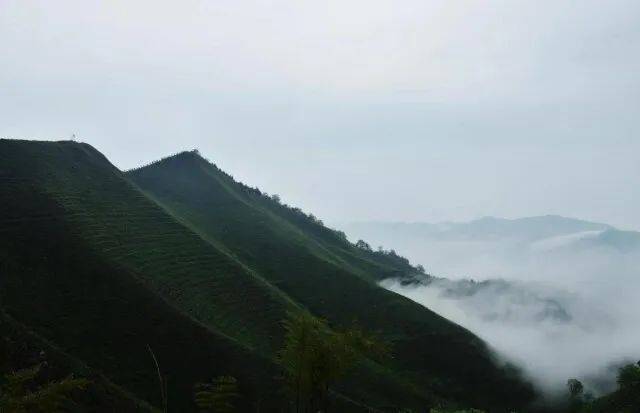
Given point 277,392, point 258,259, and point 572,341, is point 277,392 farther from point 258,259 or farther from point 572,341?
point 572,341

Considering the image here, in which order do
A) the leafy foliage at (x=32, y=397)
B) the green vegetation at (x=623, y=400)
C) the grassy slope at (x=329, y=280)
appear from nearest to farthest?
1. the leafy foliage at (x=32, y=397)
2. the green vegetation at (x=623, y=400)
3. the grassy slope at (x=329, y=280)

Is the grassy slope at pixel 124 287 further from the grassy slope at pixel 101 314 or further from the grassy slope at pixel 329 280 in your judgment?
the grassy slope at pixel 329 280

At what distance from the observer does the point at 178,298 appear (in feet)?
223

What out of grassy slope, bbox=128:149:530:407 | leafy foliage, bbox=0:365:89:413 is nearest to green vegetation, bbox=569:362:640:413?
grassy slope, bbox=128:149:530:407

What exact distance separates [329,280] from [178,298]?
41.6 metres

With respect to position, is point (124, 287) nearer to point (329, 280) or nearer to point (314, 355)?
point (314, 355)

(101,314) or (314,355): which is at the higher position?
(314,355)

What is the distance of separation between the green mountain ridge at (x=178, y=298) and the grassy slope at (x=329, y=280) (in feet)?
0.99

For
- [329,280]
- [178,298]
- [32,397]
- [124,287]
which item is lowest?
[32,397]

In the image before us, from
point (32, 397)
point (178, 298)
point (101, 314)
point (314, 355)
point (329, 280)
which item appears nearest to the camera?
point (32, 397)

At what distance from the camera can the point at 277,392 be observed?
53781 millimetres

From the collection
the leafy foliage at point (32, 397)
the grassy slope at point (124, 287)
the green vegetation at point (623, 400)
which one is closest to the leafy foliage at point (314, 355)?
the grassy slope at point (124, 287)

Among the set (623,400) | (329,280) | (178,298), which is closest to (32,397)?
(178,298)

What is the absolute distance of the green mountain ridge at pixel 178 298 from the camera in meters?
53.2
